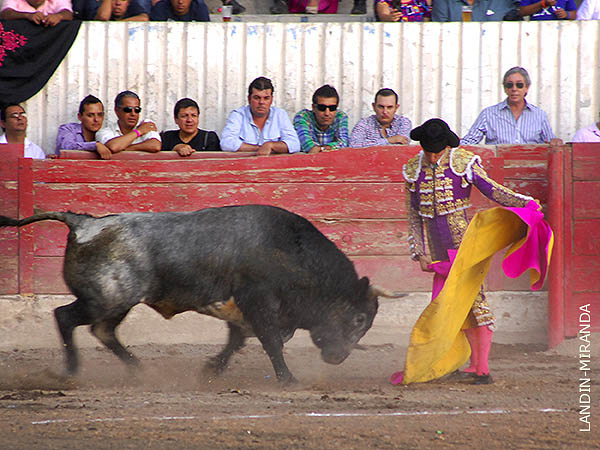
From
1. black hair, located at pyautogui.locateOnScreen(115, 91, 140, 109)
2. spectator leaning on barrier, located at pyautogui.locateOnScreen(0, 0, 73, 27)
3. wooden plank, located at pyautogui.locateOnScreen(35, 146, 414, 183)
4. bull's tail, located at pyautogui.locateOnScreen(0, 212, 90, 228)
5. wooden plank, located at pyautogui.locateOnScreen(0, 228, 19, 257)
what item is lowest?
wooden plank, located at pyautogui.locateOnScreen(0, 228, 19, 257)

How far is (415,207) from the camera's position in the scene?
529cm

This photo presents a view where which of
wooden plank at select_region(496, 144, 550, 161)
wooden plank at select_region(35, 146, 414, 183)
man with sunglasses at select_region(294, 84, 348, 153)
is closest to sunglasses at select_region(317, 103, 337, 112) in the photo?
man with sunglasses at select_region(294, 84, 348, 153)

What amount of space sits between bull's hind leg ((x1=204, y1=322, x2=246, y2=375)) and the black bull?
202 mm

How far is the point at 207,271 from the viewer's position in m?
5.23

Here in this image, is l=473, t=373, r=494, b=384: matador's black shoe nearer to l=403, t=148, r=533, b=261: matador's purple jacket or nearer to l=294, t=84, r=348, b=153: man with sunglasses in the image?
l=403, t=148, r=533, b=261: matador's purple jacket

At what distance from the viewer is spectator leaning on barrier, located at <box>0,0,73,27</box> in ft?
23.8

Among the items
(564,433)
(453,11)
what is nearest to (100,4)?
(453,11)

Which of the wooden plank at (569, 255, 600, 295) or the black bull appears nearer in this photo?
the black bull

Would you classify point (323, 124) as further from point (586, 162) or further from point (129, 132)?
point (586, 162)

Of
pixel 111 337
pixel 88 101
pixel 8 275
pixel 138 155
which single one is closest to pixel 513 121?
pixel 138 155

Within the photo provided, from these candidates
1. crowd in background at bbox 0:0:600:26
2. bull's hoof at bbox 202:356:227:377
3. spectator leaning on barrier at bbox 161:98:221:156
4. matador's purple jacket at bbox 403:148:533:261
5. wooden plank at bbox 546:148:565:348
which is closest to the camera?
matador's purple jacket at bbox 403:148:533:261

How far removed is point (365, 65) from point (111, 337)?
132 inches

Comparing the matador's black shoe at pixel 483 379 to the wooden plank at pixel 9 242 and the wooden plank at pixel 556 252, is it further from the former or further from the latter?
the wooden plank at pixel 9 242

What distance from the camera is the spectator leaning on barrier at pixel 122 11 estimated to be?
757cm
